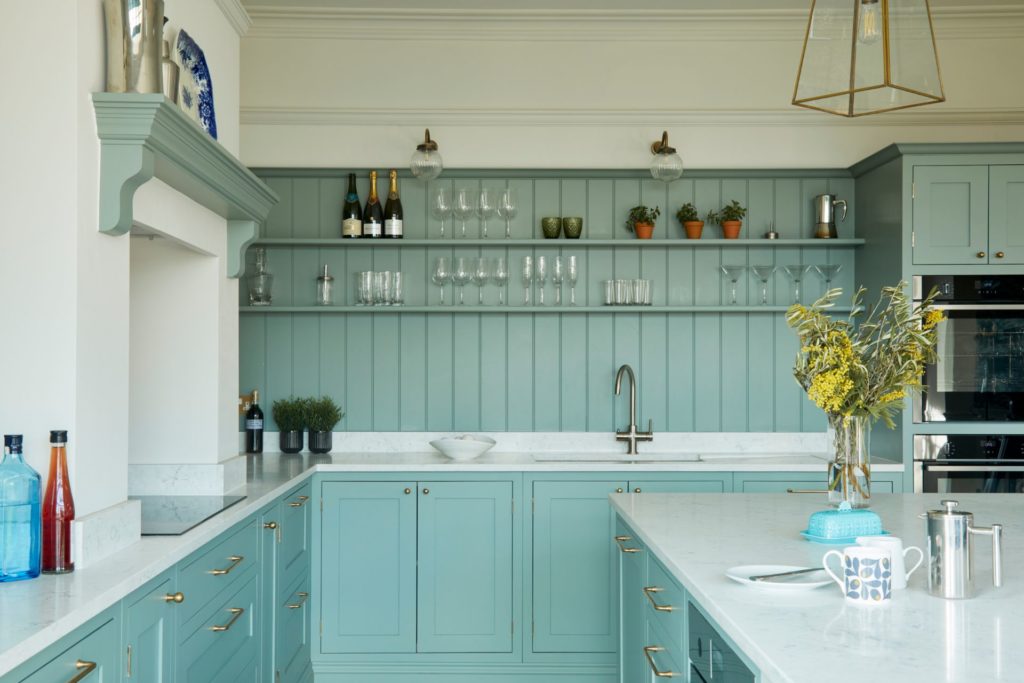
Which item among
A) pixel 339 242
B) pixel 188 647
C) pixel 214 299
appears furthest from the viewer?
pixel 339 242

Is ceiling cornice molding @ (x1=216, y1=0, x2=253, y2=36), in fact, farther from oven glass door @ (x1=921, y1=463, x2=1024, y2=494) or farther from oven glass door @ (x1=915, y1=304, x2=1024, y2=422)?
oven glass door @ (x1=921, y1=463, x2=1024, y2=494)

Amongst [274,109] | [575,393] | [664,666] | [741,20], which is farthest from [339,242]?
[664,666]

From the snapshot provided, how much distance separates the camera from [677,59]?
486 centimetres

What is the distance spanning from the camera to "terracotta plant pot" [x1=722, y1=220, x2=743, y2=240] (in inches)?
185

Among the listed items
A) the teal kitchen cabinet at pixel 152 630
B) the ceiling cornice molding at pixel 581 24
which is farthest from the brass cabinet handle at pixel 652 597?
the ceiling cornice molding at pixel 581 24

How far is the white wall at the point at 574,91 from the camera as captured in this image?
15.8 ft

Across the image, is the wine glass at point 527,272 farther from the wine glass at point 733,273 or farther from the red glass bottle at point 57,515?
the red glass bottle at point 57,515

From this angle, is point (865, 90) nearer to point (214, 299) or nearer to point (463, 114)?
point (214, 299)

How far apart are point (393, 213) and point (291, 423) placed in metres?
1.10

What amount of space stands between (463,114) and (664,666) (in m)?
3.10

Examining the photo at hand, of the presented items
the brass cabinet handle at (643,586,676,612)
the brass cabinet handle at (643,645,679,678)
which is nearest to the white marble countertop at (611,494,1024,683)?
the brass cabinet handle at (643,586,676,612)

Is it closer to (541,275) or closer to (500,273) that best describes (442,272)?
(500,273)

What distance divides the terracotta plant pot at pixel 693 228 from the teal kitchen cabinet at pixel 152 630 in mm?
3080

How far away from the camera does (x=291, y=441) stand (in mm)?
4648
